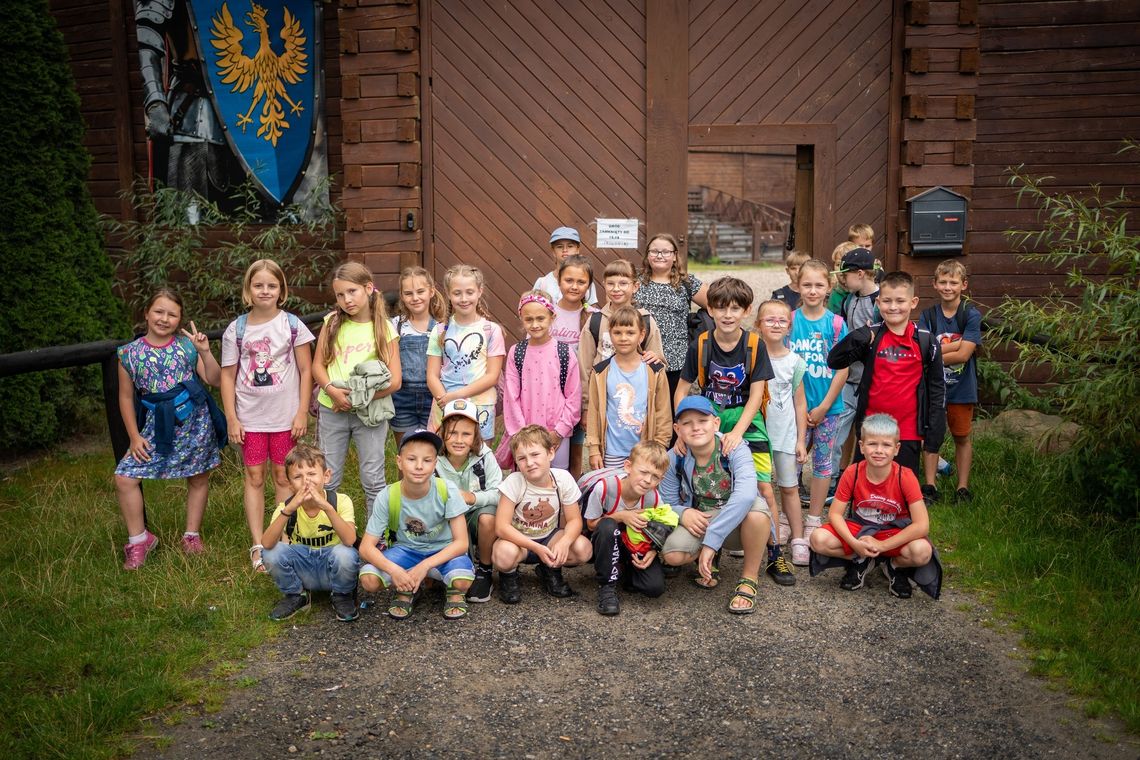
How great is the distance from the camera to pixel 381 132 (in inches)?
317

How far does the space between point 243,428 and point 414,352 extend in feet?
3.17

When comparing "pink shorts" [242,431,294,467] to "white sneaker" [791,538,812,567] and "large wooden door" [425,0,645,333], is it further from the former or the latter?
"large wooden door" [425,0,645,333]

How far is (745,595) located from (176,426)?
293 centimetres

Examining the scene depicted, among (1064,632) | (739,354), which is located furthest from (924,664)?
(739,354)

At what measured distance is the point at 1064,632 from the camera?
3.99m

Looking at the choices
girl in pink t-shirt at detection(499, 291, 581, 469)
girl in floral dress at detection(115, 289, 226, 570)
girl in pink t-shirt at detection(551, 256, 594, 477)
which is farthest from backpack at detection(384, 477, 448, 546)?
girl in floral dress at detection(115, 289, 226, 570)

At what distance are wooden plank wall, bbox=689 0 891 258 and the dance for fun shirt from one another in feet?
12.1

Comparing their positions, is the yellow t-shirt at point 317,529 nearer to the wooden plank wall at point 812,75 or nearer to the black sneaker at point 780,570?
the black sneaker at point 780,570

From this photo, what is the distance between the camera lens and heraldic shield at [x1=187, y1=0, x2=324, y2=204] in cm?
877

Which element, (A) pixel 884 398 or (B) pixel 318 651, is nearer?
(B) pixel 318 651

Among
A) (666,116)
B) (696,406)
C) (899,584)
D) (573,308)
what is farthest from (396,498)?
(666,116)

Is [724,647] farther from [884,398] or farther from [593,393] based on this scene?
[884,398]

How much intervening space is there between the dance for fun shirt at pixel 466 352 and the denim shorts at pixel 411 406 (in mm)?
158

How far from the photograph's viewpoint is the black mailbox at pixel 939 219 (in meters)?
7.64
